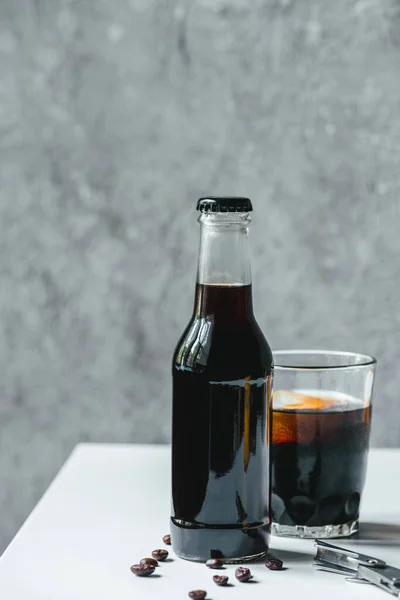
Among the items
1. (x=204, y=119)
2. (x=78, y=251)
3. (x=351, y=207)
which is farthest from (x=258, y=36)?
(x=78, y=251)

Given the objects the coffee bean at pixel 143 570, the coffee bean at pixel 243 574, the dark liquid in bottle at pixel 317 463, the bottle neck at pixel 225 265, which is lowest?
the coffee bean at pixel 143 570

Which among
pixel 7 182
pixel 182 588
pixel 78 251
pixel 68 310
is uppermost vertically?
pixel 7 182

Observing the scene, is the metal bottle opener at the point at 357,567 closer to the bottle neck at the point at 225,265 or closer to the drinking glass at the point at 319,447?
the drinking glass at the point at 319,447

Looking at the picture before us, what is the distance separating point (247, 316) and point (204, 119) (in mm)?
870

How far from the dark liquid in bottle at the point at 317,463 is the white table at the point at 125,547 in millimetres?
35

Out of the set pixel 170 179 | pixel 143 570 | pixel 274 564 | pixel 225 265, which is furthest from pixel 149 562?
pixel 170 179

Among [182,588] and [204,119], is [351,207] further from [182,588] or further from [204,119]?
[182,588]

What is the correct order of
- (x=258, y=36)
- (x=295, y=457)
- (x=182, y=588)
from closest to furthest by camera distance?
1. (x=182, y=588)
2. (x=295, y=457)
3. (x=258, y=36)

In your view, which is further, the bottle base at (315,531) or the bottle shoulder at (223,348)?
the bottle base at (315,531)

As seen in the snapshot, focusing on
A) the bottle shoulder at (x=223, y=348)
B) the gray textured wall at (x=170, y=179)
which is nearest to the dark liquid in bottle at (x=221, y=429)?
the bottle shoulder at (x=223, y=348)

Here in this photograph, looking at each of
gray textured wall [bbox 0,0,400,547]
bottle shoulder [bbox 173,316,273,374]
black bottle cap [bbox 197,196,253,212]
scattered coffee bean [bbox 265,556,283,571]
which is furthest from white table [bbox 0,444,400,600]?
gray textured wall [bbox 0,0,400,547]

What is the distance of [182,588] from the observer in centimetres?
85

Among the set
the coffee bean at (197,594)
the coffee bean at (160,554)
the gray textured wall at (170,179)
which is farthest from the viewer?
the gray textured wall at (170,179)

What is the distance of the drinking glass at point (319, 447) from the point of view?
0.98 metres
